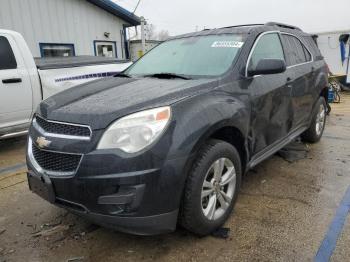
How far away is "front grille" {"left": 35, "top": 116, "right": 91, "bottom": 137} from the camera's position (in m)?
2.36

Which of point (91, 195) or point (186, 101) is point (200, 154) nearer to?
point (186, 101)

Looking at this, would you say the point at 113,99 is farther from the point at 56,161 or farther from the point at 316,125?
the point at 316,125

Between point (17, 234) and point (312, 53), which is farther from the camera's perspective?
point (312, 53)

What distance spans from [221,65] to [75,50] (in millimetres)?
8418

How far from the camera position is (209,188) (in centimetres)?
274

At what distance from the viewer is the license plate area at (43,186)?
249 cm

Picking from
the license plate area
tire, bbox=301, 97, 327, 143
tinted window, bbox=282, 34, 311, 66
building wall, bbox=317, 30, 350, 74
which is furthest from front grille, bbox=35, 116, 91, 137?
building wall, bbox=317, 30, 350, 74

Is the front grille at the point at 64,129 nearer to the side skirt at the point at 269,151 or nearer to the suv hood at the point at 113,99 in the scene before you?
the suv hood at the point at 113,99

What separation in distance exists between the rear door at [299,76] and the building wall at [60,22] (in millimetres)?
7694

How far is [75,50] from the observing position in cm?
1059

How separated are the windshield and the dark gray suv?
1 centimetres

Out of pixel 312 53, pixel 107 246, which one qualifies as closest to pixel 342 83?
pixel 312 53

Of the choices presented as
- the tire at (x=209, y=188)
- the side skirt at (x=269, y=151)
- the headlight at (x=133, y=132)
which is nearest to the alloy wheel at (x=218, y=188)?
the tire at (x=209, y=188)

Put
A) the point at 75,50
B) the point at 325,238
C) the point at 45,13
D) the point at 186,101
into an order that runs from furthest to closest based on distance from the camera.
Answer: the point at 75,50, the point at 45,13, the point at 325,238, the point at 186,101
